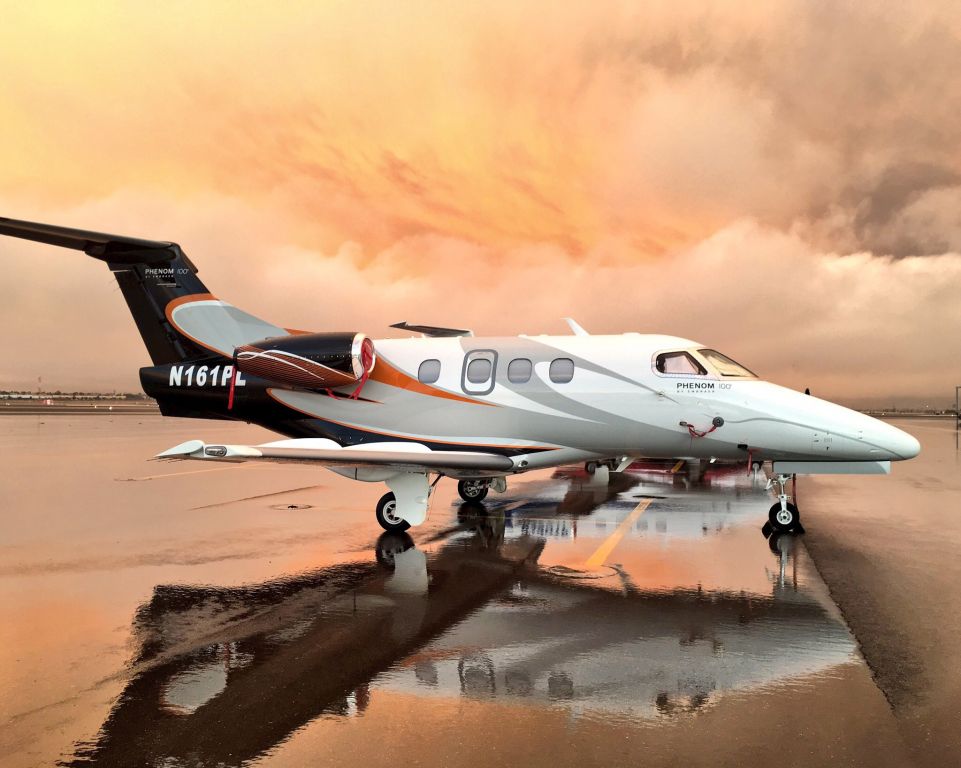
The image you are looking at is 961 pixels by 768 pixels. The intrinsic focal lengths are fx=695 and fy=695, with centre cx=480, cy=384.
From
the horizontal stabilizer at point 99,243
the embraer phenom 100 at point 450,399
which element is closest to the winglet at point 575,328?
the embraer phenom 100 at point 450,399

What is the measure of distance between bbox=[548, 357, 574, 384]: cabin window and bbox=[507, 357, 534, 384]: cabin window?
1.19 ft

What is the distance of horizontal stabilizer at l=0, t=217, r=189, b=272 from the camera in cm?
1123

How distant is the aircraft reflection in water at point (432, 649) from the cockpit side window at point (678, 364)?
3.27m

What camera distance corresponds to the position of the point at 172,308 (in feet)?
42.6

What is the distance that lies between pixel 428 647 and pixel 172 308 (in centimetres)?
977

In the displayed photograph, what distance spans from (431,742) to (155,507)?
1081 centimetres

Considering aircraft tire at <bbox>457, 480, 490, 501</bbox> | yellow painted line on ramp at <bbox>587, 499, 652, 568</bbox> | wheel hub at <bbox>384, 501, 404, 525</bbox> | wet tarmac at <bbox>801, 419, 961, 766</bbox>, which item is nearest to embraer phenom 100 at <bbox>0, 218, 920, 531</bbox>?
wheel hub at <bbox>384, 501, 404, 525</bbox>

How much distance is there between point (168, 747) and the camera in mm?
3951

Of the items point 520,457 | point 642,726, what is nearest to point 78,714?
point 642,726

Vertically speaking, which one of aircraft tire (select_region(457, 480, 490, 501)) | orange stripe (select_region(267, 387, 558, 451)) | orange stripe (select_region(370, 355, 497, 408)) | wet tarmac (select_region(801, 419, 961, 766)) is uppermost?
orange stripe (select_region(370, 355, 497, 408))

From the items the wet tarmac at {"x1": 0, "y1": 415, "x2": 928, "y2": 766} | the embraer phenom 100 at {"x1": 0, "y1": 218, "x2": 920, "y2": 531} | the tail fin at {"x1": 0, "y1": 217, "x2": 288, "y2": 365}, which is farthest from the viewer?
the tail fin at {"x1": 0, "y1": 217, "x2": 288, "y2": 365}

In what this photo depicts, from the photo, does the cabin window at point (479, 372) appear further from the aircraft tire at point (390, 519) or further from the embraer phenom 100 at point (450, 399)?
the aircraft tire at point (390, 519)

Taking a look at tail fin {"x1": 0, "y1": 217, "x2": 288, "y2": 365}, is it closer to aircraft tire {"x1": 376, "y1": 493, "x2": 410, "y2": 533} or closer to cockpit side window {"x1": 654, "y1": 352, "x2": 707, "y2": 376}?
aircraft tire {"x1": 376, "y1": 493, "x2": 410, "y2": 533}

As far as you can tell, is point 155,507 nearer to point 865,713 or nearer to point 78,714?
point 78,714
